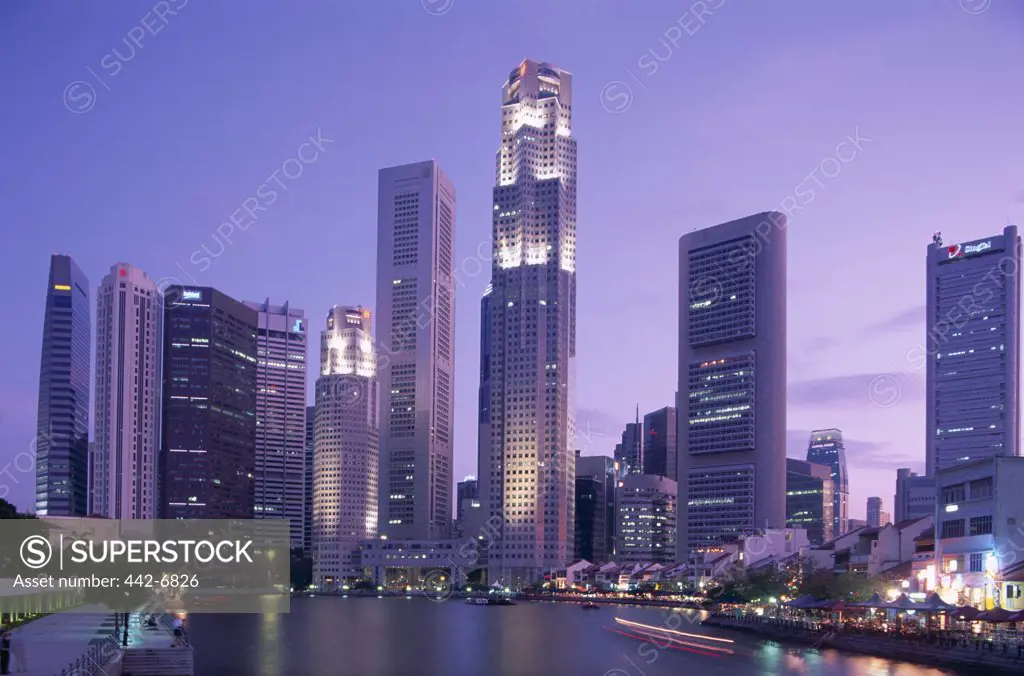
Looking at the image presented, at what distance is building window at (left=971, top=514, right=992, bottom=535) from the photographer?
282ft

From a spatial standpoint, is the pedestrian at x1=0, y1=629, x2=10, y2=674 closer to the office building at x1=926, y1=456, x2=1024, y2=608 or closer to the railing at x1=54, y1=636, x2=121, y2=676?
the railing at x1=54, y1=636, x2=121, y2=676

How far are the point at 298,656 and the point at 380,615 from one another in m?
70.6

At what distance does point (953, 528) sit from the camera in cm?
9350

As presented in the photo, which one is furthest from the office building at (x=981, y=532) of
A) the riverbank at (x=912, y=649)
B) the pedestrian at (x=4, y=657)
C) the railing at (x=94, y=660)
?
the pedestrian at (x=4, y=657)

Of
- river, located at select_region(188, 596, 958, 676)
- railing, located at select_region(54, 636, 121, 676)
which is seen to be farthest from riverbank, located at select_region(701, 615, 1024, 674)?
railing, located at select_region(54, 636, 121, 676)

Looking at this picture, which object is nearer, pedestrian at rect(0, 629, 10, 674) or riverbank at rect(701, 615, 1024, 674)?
pedestrian at rect(0, 629, 10, 674)

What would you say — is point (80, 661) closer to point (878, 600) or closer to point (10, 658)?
point (10, 658)

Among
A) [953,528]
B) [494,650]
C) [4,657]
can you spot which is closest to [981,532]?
[953,528]

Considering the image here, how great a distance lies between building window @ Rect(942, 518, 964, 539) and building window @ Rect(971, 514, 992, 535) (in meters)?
2.27

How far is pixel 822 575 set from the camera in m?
115

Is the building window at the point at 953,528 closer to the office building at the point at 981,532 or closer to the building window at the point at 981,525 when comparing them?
the office building at the point at 981,532

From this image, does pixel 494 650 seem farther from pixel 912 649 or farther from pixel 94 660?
pixel 94 660

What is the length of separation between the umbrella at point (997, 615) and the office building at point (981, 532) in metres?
12.1

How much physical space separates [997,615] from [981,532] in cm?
2069
